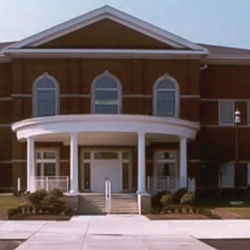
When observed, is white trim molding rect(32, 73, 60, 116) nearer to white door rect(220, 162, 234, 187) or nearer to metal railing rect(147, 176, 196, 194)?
metal railing rect(147, 176, 196, 194)

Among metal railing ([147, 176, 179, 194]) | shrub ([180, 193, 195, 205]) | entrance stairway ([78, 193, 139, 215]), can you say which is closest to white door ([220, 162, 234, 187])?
metal railing ([147, 176, 179, 194])

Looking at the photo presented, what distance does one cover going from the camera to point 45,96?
43062 mm

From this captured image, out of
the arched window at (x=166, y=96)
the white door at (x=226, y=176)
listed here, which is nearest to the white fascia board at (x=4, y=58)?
the arched window at (x=166, y=96)

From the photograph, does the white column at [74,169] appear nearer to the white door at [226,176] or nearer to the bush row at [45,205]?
the bush row at [45,205]

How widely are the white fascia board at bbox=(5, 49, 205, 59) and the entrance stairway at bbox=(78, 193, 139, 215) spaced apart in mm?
9676

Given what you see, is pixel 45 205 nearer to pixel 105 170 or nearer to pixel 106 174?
pixel 106 174

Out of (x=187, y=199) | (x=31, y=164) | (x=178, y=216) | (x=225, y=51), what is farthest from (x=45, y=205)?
(x=225, y=51)

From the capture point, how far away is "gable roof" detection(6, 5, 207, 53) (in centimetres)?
4288

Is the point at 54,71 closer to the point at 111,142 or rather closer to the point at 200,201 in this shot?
the point at 111,142

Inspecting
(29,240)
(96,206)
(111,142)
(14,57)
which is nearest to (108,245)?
(29,240)

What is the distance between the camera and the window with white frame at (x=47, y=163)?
42719 mm

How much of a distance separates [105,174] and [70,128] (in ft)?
22.4

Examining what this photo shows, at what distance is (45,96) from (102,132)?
763cm

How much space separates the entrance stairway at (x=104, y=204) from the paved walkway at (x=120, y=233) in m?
5.66
